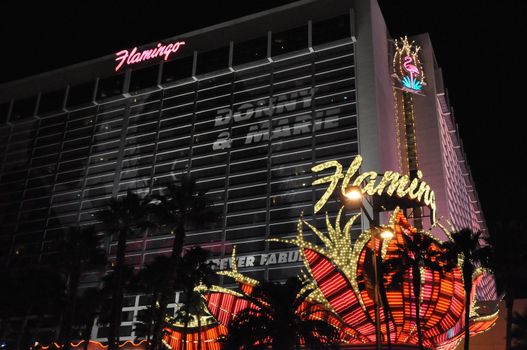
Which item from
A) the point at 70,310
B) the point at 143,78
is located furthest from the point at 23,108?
the point at 70,310

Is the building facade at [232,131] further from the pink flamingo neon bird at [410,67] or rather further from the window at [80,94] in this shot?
the pink flamingo neon bird at [410,67]

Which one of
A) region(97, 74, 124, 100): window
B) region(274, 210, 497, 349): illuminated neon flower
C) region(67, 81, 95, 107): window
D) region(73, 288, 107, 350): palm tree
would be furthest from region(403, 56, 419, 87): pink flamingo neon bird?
region(73, 288, 107, 350): palm tree

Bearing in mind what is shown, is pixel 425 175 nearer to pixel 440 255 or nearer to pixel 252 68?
pixel 252 68

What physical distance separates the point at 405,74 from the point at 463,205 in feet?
107

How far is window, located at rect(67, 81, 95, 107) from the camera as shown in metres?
97.6

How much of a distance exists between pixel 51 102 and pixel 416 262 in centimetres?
8543

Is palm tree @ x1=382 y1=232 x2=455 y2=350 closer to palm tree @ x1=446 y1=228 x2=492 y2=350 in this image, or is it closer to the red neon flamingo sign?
palm tree @ x1=446 y1=228 x2=492 y2=350

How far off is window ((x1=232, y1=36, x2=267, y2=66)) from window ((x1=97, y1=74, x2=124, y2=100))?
70.3 ft

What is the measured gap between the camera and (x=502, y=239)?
113 ft

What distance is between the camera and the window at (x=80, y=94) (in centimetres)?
9756

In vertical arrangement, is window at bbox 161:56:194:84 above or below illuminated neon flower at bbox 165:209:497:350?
above

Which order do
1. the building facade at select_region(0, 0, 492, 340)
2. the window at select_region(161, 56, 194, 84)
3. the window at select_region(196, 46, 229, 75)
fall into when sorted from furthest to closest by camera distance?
the window at select_region(161, 56, 194, 84) < the window at select_region(196, 46, 229, 75) < the building facade at select_region(0, 0, 492, 340)

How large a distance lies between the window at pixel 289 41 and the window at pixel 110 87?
91.7 ft

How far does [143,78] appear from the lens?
3652 inches
